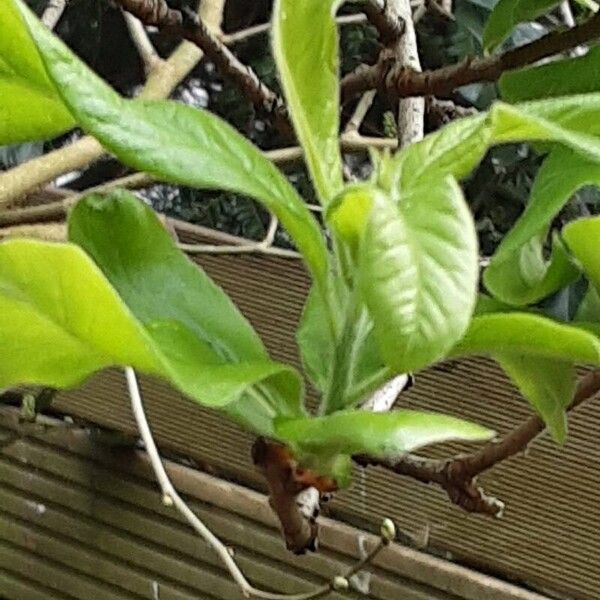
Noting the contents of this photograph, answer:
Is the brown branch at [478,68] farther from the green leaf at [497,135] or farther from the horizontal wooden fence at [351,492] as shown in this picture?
the horizontal wooden fence at [351,492]

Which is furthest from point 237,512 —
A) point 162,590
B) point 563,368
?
point 563,368

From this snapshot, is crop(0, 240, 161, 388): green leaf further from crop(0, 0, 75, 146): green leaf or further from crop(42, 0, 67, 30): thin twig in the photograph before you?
crop(42, 0, 67, 30): thin twig

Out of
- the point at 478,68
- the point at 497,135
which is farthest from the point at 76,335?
the point at 478,68

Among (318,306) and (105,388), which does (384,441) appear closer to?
(318,306)

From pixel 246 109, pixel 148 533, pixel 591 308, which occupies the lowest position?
pixel 148 533

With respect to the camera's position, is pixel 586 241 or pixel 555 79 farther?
pixel 555 79

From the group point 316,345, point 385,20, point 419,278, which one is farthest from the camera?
point 385,20

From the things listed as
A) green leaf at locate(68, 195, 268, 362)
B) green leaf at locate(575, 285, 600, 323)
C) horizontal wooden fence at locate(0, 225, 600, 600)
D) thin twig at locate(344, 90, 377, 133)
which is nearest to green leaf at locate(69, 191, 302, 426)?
green leaf at locate(68, 195, 268, 362)

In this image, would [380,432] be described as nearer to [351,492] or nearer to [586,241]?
[586,241]
